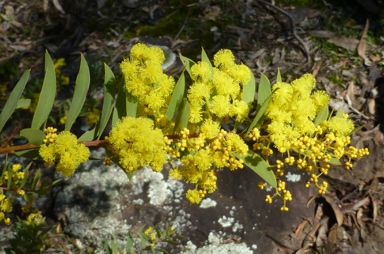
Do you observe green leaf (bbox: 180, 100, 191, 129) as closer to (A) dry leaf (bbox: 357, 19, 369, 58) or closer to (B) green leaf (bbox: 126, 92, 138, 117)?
(B) green leaf (bbox: 126, 92, 138, 117)

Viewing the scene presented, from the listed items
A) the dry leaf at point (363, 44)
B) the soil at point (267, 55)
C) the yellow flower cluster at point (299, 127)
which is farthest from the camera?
the dry leaf at point (363, 44)

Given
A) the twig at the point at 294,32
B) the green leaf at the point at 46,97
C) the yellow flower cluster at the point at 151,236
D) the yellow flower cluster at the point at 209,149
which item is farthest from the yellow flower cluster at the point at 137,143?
the twig at the point at 294,32

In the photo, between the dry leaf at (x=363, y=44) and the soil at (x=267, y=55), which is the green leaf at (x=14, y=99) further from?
the dry leaf at (x=363, y=44)

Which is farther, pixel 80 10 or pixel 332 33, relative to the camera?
pixel 80 10

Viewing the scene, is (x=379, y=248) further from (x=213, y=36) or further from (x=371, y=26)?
(x=213, y=36)

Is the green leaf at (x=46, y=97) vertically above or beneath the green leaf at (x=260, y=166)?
above

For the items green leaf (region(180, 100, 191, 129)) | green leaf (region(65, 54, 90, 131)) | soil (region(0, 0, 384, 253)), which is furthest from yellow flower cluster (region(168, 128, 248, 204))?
Answer: soil (region(0, 0, 384, 253))

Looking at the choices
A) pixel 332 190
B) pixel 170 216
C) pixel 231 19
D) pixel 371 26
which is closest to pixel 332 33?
pixel 371 26
